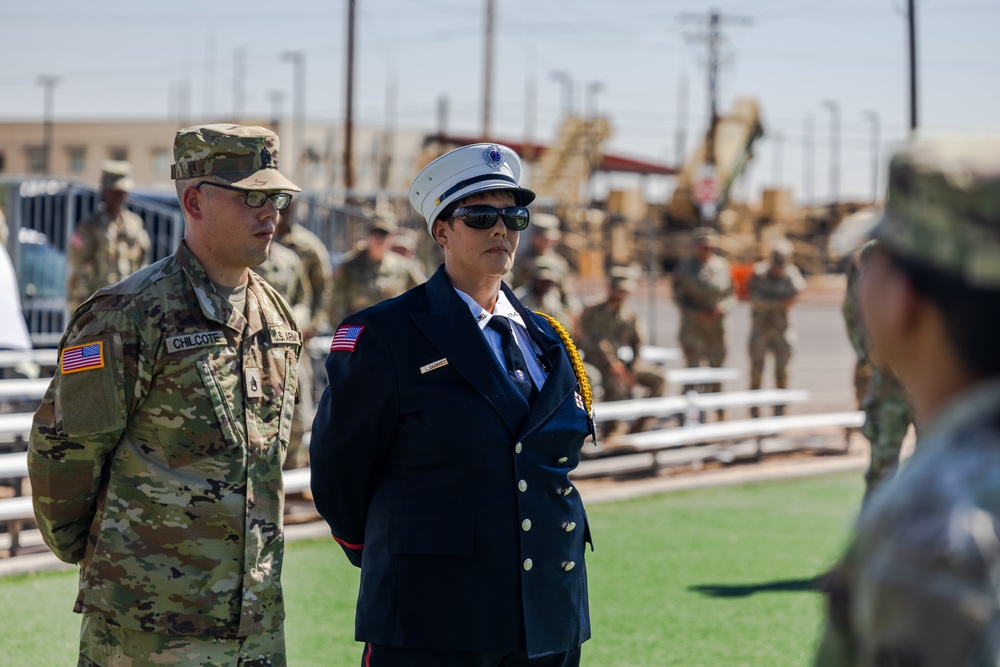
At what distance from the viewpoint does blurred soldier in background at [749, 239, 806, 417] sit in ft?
48.8

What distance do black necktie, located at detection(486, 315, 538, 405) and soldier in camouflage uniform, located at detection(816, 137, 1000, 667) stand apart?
183 centimetres

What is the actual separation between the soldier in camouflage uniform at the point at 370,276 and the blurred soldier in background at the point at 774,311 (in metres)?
Answer: 5.27

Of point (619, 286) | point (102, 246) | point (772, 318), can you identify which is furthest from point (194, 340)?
point (772, 318)

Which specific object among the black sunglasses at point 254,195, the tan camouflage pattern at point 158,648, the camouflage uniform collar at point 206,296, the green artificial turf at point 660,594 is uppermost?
the black sunglasses at point 254,195

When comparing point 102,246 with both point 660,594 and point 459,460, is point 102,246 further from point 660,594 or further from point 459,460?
point 459,460

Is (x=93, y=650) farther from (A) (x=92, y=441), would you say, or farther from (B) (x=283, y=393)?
(B) (x=283, y=393)

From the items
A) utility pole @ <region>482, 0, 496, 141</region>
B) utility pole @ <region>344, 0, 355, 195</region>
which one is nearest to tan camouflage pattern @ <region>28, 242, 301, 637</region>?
utility pole @ <region>344, 0, 355, 195</region>

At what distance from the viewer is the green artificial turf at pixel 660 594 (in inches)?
227

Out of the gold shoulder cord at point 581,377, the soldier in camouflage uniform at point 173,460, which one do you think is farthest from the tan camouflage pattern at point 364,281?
the soldier in camouflage uniform at point 173,460

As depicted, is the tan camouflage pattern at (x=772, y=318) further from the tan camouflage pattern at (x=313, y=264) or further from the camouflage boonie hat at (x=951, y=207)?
the camouflage boonie hat at (x=951, y=207)

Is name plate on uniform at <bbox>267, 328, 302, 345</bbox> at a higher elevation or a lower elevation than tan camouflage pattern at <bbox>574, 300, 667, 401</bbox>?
higher

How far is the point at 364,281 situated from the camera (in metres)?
11.3

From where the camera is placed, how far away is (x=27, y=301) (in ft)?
39.8

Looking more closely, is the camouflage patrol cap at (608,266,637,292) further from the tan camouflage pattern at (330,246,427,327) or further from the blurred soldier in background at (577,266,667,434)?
the tan camouflage pattern at (330,246,427,327)
